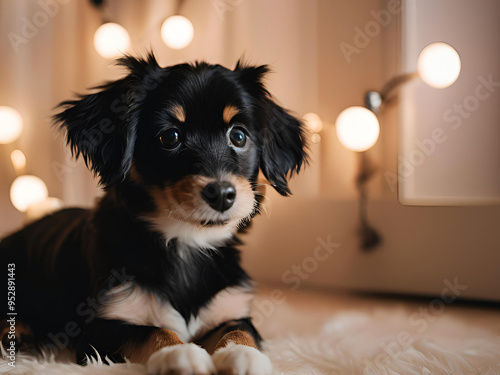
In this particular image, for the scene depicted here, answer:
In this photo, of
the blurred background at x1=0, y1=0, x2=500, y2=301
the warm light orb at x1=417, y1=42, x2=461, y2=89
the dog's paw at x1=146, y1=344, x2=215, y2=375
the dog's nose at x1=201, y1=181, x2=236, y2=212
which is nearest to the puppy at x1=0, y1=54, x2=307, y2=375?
the dog's nose at x1=201, y1=181, x2=236, y2=212

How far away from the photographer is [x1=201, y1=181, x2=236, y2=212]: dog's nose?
3.64ft

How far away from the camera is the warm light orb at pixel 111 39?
7.27 ft

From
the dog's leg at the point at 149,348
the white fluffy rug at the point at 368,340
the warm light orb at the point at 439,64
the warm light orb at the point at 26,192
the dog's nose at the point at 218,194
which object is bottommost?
the white fluffy rug at the point at 368,340

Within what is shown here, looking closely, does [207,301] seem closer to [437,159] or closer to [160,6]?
[437,159]

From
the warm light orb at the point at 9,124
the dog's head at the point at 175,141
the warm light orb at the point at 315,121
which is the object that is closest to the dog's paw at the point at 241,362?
the dog's head at the point at 175,141

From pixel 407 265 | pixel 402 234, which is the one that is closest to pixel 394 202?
pixel 402 234

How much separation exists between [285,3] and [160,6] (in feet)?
2.18

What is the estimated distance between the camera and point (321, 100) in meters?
2.21

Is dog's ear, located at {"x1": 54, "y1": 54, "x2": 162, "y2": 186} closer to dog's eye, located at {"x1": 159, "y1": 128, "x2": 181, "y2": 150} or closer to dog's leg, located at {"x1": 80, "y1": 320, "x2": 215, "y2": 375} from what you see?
dog's eye, located at {"x1": 159, "y1": 128, "x2": 181, "y2": 150}

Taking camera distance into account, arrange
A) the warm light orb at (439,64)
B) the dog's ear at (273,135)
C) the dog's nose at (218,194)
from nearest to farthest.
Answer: the dog's nose at (218,194) → the dog's ear at (273,135) → the warm light orb at (439,64)

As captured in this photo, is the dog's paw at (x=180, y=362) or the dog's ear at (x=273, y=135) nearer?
the dog's paw at (x=180, y=362)

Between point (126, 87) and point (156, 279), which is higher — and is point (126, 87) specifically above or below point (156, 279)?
above

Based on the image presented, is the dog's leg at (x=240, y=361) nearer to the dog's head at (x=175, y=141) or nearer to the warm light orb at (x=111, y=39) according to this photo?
the dog's head at (x=175, y=141)

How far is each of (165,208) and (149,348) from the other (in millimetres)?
376
